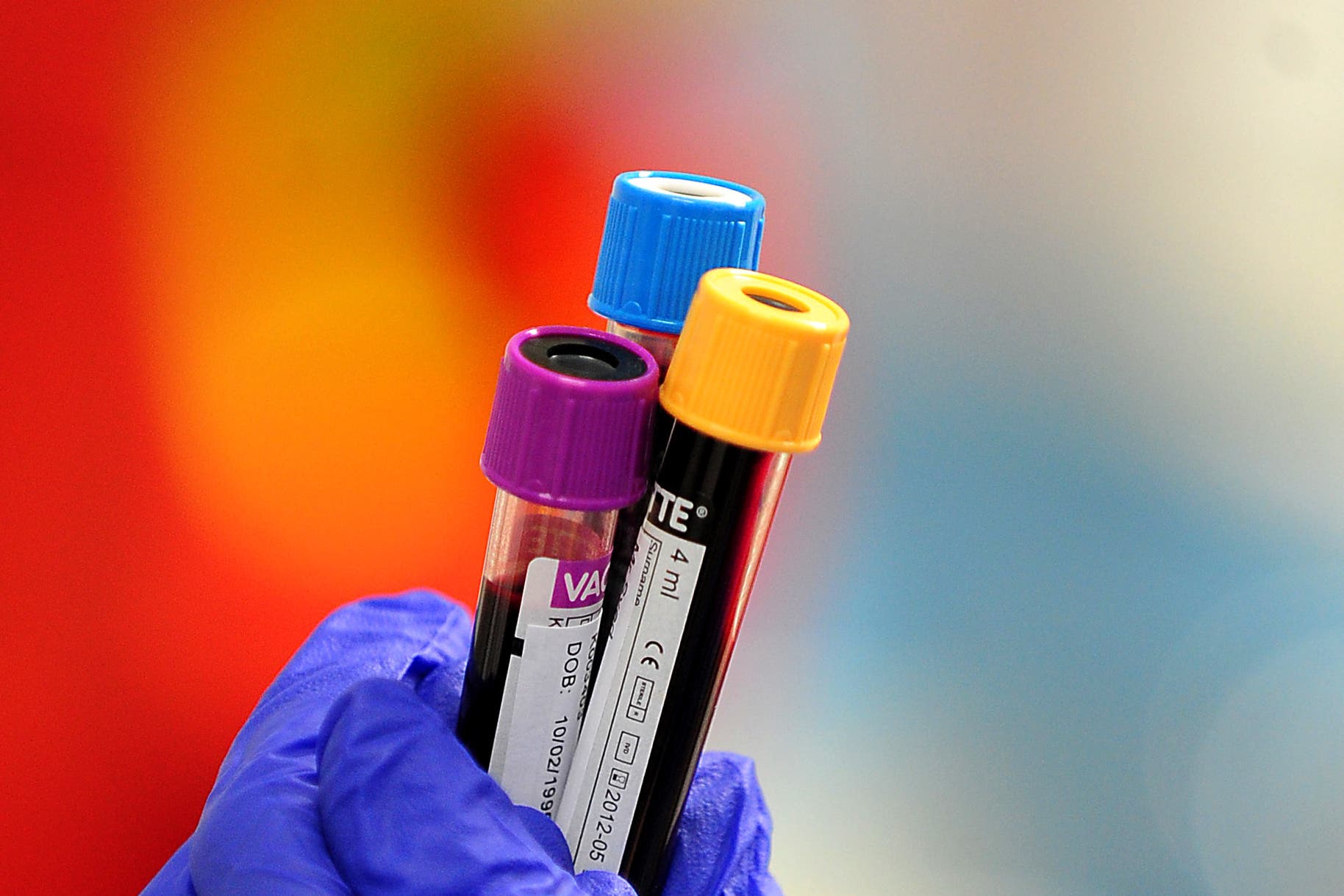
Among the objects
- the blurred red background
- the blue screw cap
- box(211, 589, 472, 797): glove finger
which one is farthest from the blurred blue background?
the blue screw cap

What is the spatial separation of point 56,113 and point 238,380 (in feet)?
0.62

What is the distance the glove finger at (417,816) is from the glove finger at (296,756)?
17mm

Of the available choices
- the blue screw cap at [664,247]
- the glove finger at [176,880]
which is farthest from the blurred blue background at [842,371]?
the blue screw cap at [664,247]

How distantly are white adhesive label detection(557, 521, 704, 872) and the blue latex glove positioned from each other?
15 mm

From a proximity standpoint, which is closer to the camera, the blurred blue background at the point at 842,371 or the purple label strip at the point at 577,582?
the purple label strip at the point at 577,582

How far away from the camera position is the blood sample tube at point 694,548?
0.36 meters

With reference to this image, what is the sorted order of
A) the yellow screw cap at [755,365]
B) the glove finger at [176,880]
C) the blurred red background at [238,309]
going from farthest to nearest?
the blurred red background at [238,309] < the glove finger at [176,880] < the yellow screw cap at [755,365]

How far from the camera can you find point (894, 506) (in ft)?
2.54

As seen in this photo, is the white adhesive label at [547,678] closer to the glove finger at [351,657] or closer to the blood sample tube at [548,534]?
the blood sample tube at [548,534]

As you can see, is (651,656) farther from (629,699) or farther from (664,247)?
(664,247)

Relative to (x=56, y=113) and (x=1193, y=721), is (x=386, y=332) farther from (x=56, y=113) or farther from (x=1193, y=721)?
(x=1193, y=721)

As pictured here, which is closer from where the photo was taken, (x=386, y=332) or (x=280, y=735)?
(x=280, y=735)

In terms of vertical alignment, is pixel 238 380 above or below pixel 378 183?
below

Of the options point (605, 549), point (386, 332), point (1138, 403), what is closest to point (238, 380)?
point (386, 332)
